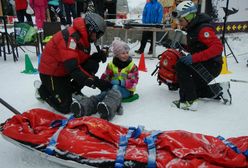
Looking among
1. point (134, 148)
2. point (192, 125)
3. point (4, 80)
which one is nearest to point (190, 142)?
point (134, 148)

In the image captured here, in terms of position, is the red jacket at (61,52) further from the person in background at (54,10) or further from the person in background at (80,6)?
the person in background at (80,6)

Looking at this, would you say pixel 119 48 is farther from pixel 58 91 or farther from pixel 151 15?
pixel 151 15

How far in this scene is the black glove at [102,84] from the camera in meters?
3.16

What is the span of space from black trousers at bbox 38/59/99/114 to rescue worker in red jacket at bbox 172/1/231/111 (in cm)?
117

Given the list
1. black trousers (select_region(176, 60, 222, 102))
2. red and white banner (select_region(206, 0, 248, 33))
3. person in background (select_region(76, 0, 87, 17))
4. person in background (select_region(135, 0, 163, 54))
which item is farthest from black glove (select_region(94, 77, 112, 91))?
person in background (select_region(76, 0, 87, 17))

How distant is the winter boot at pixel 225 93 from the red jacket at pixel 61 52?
69.1 inches

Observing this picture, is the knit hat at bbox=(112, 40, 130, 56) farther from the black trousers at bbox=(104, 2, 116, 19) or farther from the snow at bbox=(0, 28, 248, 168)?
the black trousers at bbox=(104, 2, 116, 19)

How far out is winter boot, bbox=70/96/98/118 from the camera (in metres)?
3.00

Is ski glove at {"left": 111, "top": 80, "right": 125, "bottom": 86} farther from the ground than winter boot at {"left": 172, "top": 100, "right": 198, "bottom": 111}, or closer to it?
farther from the ground

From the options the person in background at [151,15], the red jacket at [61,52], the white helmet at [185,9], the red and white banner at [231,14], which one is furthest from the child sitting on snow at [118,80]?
the red and white banner at [231,14]

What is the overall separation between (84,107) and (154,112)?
871mm

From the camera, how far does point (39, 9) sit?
834 cm

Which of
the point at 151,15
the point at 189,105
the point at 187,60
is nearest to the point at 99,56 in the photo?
the point at 187,60

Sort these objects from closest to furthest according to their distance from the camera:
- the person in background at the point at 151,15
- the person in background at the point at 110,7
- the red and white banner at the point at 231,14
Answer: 1. the person in background at the point at 151,15
2. the red and white banner at the point at 231,14
3. the person in background at the point at 110,7
